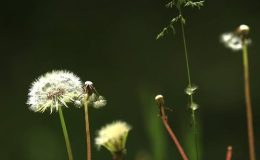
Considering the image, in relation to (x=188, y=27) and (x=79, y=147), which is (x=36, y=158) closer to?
(x=79, y=147)

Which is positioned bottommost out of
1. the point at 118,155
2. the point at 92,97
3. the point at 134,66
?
the point at 118,155

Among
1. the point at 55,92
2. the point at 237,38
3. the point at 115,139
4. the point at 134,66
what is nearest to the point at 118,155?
the point at 115,139

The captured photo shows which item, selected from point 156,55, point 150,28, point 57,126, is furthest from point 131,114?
point 150,28

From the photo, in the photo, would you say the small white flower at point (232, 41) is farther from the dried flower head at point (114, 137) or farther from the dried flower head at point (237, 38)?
the dried flower head at point (114, 137)

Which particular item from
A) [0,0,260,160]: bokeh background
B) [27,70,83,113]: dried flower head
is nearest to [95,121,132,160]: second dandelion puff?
[27,70,83,113]: dried flower head

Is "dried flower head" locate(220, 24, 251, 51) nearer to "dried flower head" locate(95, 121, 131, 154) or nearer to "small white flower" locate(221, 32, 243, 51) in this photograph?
"small white flower" locate(221, 32, 243, 51)

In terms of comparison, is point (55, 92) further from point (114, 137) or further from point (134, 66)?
point (134, 66)
